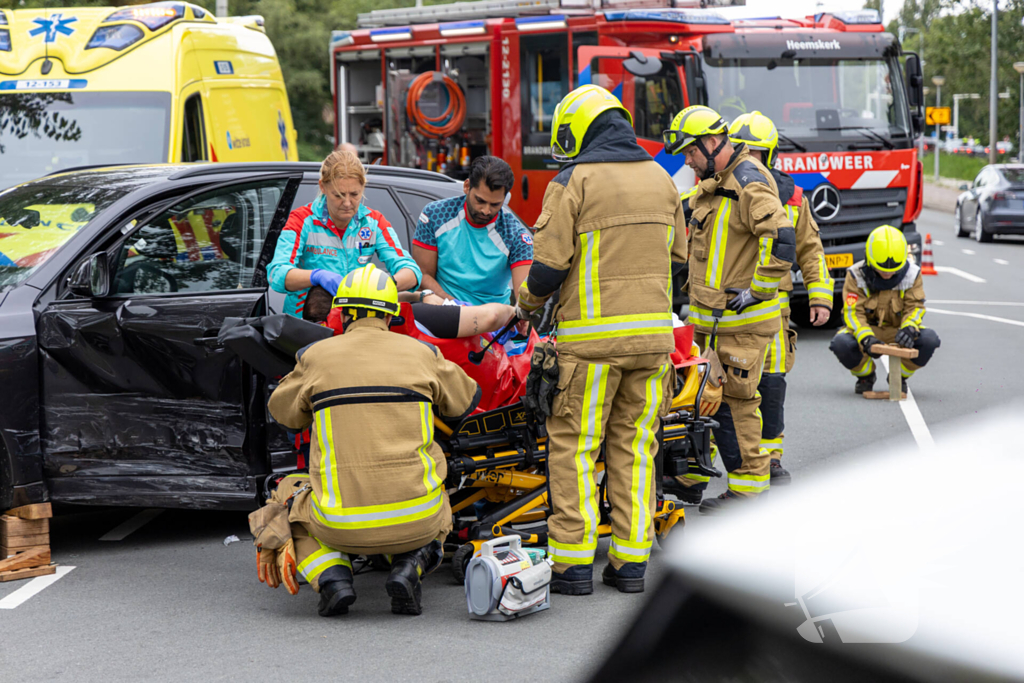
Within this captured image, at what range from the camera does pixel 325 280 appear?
5023mm

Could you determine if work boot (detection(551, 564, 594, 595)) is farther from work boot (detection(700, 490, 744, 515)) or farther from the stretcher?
work boot (detection(700, 490, 744, 515))

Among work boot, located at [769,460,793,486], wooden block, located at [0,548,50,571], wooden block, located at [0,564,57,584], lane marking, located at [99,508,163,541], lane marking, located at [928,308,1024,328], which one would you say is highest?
wooden block, located at [0,548,50,571]

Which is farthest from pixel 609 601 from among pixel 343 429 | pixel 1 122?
pixel 1 122

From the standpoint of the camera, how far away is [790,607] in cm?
204

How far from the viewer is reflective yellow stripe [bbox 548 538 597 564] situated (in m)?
4.72

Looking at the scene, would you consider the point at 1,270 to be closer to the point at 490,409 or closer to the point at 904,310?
the point at 490,409

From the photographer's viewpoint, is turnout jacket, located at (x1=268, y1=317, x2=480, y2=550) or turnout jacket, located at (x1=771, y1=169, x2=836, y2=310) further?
turnout jacket, located at (x1=771, y1=169, x2=836, y2=310)

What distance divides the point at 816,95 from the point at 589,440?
8.23 metres

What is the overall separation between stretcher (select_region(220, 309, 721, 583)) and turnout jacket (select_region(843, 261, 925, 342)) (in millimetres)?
4074

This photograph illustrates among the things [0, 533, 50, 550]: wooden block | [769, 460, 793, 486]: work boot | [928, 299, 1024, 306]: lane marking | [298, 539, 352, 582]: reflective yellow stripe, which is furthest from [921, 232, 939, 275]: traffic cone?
[0, 533, 50, 550]: wooden block

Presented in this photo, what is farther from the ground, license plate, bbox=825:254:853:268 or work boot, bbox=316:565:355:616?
license plate, bbox=825:254:853:268

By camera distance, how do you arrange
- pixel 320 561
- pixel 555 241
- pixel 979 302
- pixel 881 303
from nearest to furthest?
pixel 320 561 → pixel 555 241 → pixel 881 303 → pixel 979 302

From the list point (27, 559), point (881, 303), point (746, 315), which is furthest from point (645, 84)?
point (27, 559)

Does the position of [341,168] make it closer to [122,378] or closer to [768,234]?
[122,378]
